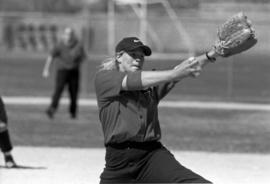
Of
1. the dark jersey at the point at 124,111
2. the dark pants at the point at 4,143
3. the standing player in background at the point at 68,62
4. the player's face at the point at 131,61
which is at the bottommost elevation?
the standing player in background at the point at 68,62

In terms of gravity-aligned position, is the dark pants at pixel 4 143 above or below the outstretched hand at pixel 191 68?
below

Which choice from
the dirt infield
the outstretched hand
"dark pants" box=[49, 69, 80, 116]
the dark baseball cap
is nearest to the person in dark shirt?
the dark baseball cap

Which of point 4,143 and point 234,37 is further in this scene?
point 4,143

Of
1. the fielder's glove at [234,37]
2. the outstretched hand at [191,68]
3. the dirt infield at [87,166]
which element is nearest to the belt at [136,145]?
the outstretched hand at [191,68]

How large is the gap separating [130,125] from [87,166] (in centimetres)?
483

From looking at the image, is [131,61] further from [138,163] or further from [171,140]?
[171,140]

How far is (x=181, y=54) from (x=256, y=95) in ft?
50.6

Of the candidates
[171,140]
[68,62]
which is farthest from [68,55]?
[171,140]

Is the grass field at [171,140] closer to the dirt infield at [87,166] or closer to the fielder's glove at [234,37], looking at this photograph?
the dirt infield at [87,166]

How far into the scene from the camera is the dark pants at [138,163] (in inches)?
262

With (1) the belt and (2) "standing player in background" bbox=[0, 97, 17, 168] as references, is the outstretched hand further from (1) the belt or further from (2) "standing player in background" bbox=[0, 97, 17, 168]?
(2) "standing player in background" bbox=[0, 97, 17, 168]

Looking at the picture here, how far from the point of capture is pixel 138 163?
22.0 ft

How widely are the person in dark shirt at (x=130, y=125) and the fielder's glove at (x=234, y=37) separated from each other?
0.71 meters

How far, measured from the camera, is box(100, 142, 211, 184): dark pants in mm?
6652
